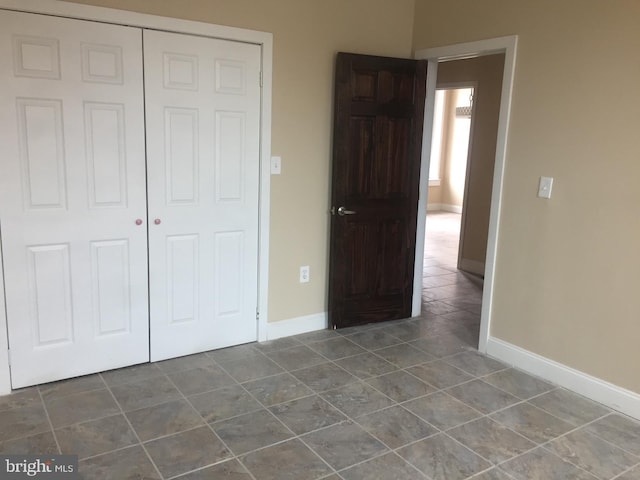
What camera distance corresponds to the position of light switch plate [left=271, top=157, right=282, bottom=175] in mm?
3608

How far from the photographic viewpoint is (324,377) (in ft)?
10.7

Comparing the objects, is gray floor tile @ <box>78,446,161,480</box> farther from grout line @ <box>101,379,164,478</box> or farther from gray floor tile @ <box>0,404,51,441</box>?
gray floor tile @ <box>0,404,51,441</box>

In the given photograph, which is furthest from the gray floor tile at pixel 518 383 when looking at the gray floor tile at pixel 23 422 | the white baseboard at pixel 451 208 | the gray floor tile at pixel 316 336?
the white baseboard at pixel 451 208

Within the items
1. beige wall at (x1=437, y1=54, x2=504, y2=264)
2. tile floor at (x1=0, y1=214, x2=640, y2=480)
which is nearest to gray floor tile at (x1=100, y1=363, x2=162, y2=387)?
tile floor at (x1=0, y1=214, x2=640, y2=480)

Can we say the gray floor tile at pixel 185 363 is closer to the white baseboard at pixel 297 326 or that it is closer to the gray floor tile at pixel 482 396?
the white baseboard at pixel 297 326

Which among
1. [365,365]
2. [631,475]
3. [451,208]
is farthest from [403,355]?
[451,208]

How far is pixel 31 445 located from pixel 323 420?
140cm

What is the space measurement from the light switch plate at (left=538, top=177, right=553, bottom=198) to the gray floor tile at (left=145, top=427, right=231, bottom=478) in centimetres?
237

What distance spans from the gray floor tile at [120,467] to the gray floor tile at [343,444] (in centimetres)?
74

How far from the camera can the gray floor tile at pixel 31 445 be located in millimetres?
2398

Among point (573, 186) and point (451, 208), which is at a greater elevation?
point (573, 186)

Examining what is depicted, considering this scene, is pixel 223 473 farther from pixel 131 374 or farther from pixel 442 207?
pixel 442 207

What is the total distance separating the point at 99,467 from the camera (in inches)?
90.5

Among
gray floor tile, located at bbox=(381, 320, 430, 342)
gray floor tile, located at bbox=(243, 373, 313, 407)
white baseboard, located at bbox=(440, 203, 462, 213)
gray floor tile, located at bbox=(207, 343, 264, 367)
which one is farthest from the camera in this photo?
white baseboard, located at bbox=(440, 203, 462, 213)
